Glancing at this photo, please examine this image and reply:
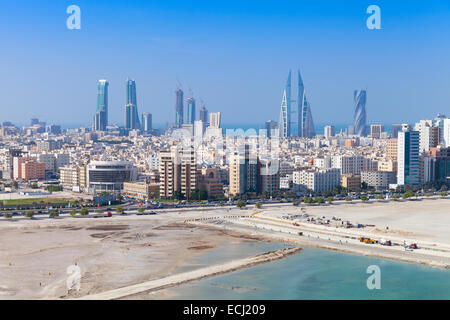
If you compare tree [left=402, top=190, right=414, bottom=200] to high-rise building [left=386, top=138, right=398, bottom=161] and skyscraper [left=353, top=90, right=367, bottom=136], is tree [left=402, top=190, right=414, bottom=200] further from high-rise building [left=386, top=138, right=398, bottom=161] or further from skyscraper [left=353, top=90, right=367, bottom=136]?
skyscraper [left=353, top=90, right=367, bottom=136]

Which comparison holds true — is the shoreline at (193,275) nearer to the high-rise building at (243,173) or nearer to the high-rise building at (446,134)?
the high-rise building at (243,173)

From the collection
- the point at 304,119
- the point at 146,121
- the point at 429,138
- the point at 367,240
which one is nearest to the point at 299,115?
the point at 304,119

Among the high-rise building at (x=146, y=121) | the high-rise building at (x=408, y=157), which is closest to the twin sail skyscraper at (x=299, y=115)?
the high-rise building at (x=146, y=121)

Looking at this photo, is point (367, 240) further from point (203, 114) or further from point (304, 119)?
point (304, 119)

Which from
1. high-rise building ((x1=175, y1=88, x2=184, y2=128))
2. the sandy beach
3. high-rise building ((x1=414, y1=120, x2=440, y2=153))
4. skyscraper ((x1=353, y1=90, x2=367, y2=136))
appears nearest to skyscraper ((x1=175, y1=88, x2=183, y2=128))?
high-rise building ((x1=175, y1=88, x2=184, y2=128))

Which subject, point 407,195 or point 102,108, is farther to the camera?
point 102,108
